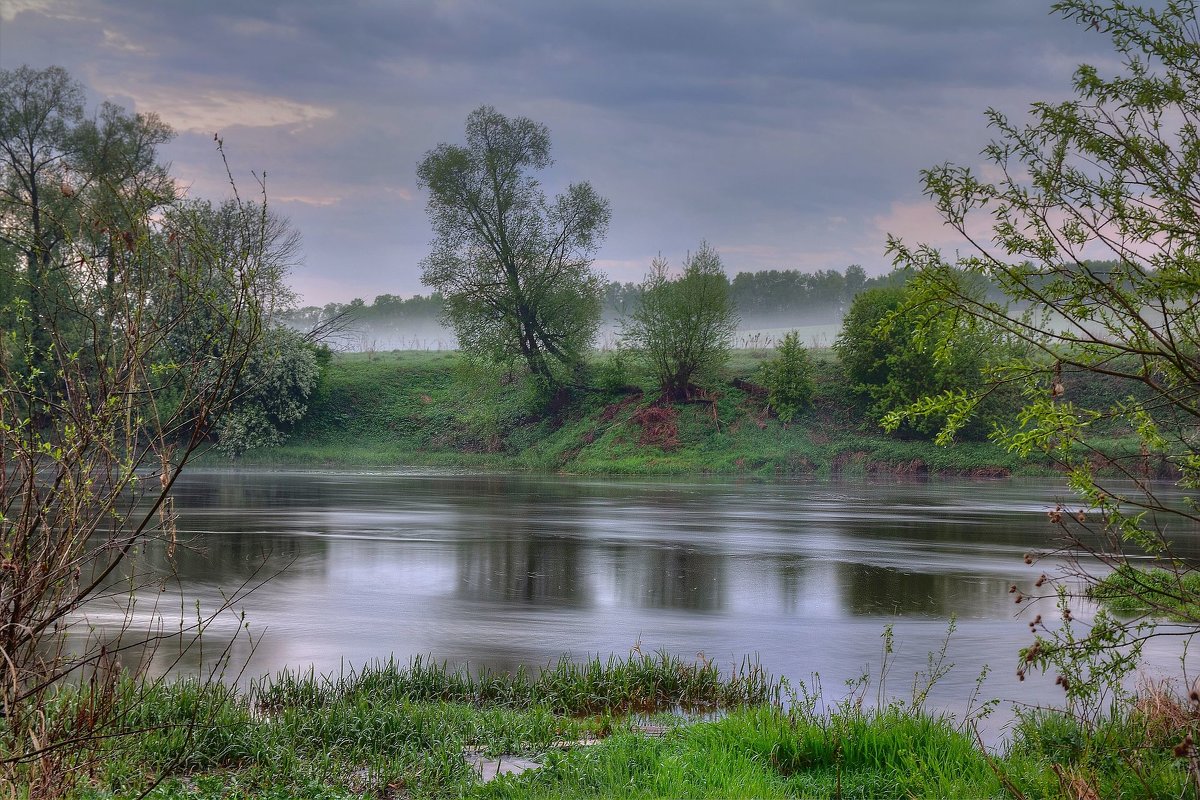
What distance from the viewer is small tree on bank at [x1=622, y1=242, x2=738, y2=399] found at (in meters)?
46.7

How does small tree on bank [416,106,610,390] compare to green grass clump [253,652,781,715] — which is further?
small tree on bank [416,106,610,390]

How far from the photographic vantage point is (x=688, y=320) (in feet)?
154

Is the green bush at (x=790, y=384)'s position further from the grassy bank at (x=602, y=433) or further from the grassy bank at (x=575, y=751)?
the grassy bank at (x=575, y=751)

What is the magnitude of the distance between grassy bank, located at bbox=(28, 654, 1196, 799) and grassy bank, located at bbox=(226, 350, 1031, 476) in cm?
3645

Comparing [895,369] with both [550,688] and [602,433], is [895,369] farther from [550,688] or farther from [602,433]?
[550,688]

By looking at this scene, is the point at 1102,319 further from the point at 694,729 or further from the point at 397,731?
the point at 397,731

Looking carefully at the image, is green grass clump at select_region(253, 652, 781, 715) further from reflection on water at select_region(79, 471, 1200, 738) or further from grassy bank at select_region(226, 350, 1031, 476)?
grassy bank at select_region(226, 350, 1031, 476)

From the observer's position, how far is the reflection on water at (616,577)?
10.3m

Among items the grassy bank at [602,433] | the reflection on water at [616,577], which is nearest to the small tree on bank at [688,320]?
the grassy bank at [602,433]

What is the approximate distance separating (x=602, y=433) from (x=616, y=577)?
33.6 m

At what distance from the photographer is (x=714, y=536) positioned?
66.8 feet

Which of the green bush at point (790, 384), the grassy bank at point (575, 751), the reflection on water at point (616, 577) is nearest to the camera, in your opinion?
the grassy bank at point (575, 751)

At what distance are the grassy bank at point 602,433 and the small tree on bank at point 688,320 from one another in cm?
248

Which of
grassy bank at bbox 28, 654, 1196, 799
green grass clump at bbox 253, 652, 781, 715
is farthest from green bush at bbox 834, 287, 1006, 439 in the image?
grassy bank at bbox 28, 654, 1196, 799
